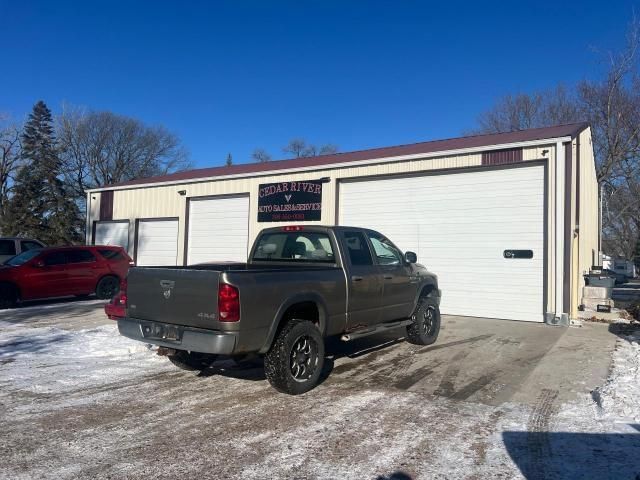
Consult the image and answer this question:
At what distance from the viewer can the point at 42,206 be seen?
33.6 meters

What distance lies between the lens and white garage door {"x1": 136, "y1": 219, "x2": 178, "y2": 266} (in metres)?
17.7

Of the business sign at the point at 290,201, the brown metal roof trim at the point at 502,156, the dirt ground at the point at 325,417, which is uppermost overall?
the brown metal roof trim at the point at 502,156

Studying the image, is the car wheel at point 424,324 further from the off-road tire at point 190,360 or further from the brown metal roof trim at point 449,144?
the brown metal roof trim at point 449,144

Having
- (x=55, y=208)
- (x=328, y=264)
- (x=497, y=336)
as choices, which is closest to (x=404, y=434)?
(x=328, y=264)

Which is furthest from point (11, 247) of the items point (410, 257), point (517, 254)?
point (517, 254)

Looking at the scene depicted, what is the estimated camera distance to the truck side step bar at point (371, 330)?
6.19m

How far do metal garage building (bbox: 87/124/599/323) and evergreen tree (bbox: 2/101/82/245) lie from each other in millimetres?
21826

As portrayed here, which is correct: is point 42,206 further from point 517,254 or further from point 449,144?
point 517,254

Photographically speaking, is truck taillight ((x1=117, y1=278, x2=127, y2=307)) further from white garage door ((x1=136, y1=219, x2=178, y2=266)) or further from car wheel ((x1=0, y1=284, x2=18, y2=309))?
white garage door ((x1=136, y1=219, x2=178, y2=266))

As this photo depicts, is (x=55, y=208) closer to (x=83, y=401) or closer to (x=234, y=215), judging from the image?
(x=234, y=215)

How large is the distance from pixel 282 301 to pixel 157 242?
14.2m

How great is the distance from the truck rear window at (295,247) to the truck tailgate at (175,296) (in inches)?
77.1

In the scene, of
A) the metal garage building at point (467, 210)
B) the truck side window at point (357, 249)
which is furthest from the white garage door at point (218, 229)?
the truck side window at point (357, 249)

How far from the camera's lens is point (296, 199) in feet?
47.4
